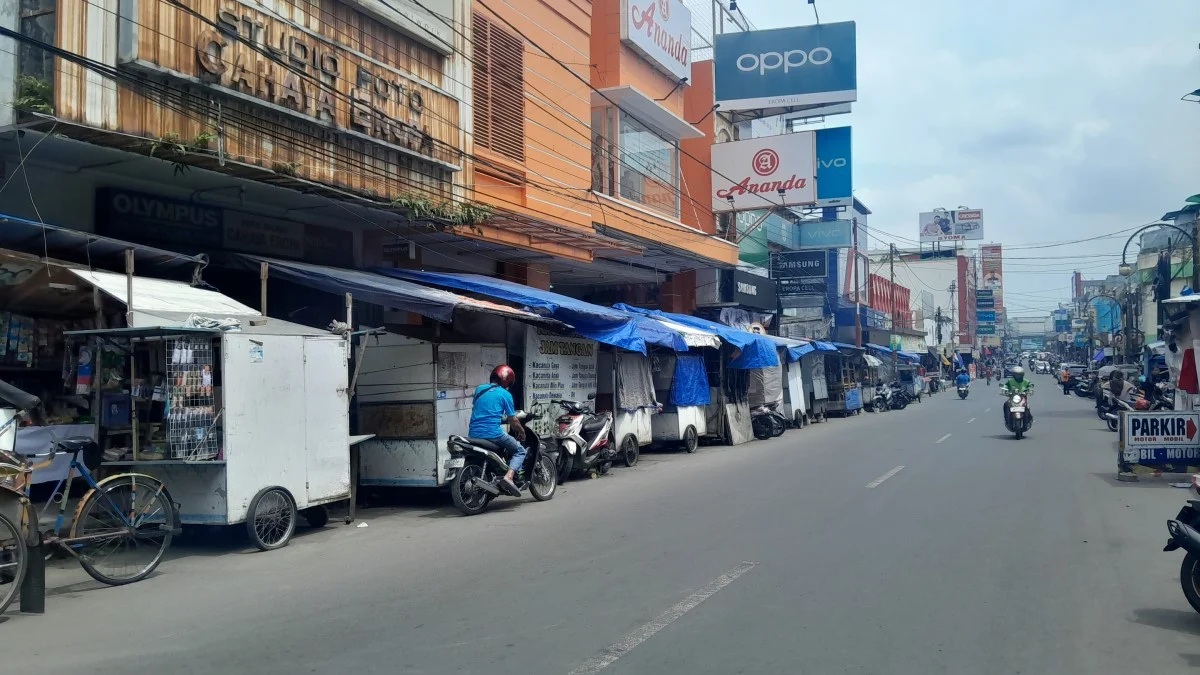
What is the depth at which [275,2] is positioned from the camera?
11.0 m

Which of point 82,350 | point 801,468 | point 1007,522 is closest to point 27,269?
point 82,350

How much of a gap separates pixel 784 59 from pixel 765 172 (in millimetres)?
3925

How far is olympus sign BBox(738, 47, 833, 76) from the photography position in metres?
27.4

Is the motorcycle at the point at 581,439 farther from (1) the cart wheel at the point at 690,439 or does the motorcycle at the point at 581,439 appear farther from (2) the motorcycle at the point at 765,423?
(2) the motorcycle at the point at 765,423

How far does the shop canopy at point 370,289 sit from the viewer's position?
10953 millimetres

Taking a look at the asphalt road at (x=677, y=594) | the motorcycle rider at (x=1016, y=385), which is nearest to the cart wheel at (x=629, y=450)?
the asphalt road at (x=677, y=594)

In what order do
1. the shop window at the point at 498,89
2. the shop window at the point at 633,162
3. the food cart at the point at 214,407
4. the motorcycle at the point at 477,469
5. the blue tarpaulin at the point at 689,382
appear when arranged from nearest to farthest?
the food cart at the point at 214,407, the motorcycle at the point at 477,469, the shop window at the point at 498,89, the blue tarpaulin at the point at 689,382, the shop window at the point at 633,162

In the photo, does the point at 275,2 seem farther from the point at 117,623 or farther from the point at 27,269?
the point at 117,623

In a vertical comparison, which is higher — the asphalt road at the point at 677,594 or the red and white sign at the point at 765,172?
the red and white sign at the point at 765,172

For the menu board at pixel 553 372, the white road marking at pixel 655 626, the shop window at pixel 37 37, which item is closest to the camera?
the white road marking at pixel 655 626

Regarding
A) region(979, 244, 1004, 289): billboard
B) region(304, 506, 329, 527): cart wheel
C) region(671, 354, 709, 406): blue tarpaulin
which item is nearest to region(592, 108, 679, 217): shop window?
region(671, 354, 709, 406): blue tarpaulin

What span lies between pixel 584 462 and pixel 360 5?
292 inches

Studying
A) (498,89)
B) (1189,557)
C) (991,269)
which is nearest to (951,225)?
(991,269)

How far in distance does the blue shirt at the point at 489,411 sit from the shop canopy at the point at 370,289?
1.19 m
